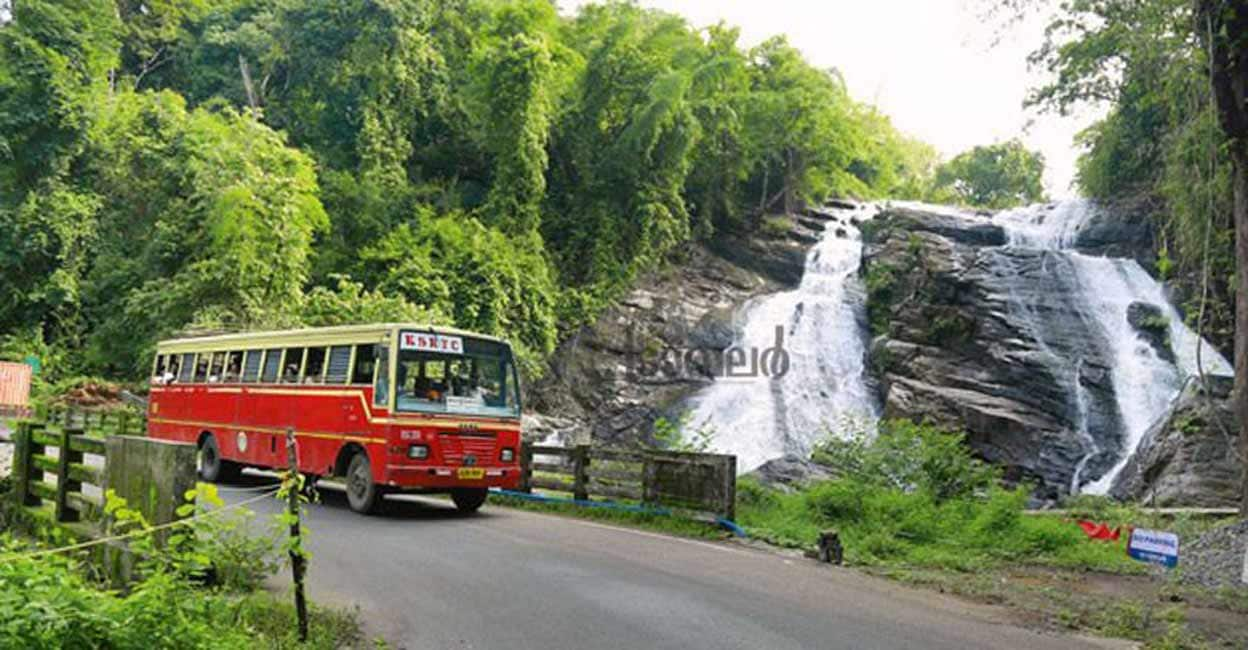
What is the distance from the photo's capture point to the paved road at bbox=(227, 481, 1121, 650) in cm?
639

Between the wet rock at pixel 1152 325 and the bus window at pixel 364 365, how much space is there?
76.5 ft

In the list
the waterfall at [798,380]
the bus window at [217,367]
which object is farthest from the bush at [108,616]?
the waterfall at [798,380]

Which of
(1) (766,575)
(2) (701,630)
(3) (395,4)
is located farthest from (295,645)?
(3) (395,4)

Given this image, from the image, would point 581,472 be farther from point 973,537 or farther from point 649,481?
point 973,537

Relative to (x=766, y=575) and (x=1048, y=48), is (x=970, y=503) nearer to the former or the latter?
(x=766, y=575)

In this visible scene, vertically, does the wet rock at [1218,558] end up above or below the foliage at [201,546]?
below

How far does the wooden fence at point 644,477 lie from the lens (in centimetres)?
1223

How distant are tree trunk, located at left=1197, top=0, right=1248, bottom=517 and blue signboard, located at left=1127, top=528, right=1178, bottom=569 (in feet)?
22.3

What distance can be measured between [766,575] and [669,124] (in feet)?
101

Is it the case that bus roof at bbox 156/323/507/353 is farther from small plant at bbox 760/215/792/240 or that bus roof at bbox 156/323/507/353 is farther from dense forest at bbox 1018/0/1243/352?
small plant at bbox 760/215/792/240

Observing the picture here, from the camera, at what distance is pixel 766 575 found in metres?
9.04

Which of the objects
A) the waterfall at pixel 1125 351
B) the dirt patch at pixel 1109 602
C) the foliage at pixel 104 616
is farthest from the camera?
the waterfall at pixel 1125 351

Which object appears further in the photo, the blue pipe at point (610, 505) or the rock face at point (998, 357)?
the rock face at point (998, 357)

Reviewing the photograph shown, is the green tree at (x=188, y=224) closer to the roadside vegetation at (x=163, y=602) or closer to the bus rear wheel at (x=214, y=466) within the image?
the bus rear wheel at (x=214, y=466)
